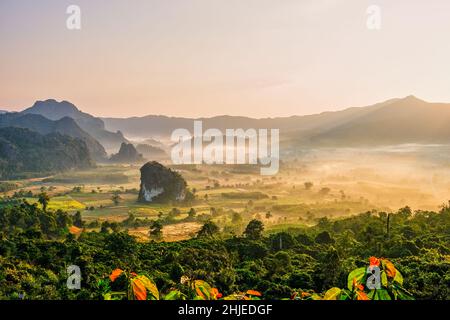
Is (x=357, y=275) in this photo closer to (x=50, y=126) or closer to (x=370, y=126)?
(x=370, y=126)

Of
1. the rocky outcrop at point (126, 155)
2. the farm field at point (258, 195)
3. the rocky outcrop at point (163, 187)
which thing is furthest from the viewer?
the rocky outcrop at point (126, 155)

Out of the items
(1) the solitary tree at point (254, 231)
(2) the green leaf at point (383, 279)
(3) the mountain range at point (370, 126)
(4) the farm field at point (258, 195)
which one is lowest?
(4) the farm field at point (258, 195)

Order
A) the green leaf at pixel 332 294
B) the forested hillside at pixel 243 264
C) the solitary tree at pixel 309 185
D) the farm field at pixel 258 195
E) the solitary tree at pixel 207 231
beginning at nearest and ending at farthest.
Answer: the green leaf at pixel 332 294 < the forested hillside at pixel 243 264 < the solitary tree at pixel 207 231 < the farm field at pixel 258 195 < the solitary tree at pixel 309 185

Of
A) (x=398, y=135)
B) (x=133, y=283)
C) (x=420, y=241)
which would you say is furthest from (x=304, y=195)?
(x=133, y=283)

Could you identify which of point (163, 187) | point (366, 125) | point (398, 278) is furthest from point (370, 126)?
point (398, 278)

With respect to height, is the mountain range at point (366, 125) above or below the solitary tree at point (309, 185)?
above

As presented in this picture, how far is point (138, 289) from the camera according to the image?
2275mm

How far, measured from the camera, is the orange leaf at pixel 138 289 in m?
2.25

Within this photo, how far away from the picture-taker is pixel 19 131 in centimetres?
11488

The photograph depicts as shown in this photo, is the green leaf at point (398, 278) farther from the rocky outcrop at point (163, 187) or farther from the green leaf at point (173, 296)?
the rocky outcrop at point (163, 187)

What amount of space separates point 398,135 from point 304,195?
142 feet

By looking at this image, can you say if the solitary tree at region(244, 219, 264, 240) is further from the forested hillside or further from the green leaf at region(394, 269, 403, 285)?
the green leaf at region(394, 269, 403, 285)

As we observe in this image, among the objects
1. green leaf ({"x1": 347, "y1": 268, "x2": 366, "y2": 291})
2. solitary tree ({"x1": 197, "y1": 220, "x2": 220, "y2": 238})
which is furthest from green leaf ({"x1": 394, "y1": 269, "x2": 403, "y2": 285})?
solitary tree ({"x1": 197, "y1": 220, "x2": 220, "y2": 238})

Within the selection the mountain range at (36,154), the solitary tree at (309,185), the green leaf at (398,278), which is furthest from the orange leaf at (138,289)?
the mountain range at (36,154)
